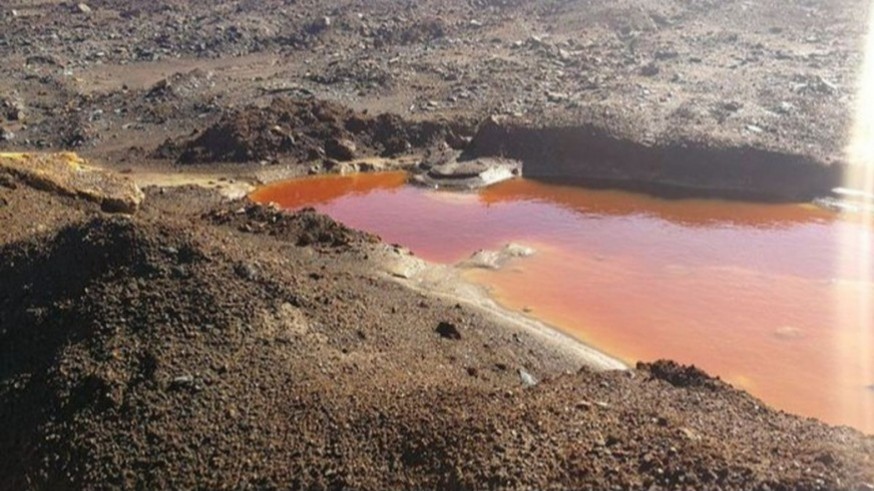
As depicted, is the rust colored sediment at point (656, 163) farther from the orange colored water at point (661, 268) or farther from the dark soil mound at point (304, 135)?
the dark soil mound at point (304, 135)

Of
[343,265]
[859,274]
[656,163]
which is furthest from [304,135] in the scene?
[859,274]

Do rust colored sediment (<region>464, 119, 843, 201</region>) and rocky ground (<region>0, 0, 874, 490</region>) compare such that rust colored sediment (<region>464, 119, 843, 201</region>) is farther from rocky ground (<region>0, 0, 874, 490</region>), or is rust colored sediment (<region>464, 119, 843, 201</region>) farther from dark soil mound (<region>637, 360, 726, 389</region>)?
dark soil mound (<region>637, 360, 726, 389</region>)

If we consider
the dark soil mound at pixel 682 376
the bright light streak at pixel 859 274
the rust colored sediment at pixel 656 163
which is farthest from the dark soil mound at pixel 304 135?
the dark soil mound at pixel 682 376

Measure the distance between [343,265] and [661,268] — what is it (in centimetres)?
457

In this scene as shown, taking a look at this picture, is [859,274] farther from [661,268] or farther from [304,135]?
[304,135]

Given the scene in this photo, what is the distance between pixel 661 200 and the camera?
14961mm

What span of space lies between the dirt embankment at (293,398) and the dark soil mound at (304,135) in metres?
7.51

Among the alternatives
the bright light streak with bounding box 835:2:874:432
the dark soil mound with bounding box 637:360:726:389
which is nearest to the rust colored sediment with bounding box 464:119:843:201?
the bright light streak with bounding box 835:2:874:432

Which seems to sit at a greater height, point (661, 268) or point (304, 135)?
point (304, 135)

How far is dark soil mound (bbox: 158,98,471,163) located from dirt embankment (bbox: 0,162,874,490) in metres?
7.51

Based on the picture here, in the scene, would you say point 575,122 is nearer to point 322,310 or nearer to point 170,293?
point 322,310

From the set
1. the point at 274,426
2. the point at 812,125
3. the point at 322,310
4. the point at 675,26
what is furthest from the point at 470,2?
the point at 274,426

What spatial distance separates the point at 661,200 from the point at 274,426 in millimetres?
10248

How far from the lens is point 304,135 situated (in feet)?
56.0
